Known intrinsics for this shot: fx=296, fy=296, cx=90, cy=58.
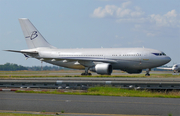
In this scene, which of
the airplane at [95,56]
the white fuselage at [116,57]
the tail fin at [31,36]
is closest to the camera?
the white fuselage at [116,57]

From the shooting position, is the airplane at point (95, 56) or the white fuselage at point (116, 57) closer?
the white fuselage at point (116, 57)

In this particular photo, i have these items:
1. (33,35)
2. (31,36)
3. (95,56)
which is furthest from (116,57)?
(31,36)

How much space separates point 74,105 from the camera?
13.7m

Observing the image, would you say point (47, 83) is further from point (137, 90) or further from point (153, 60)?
point (153, 60)

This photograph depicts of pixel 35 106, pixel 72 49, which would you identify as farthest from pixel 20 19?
pixel 35 106

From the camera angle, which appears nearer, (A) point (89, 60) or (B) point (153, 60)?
(B) point (153, 60)

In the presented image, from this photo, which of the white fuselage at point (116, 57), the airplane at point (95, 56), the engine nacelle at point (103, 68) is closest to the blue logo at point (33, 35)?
the airplane at point (95, 56)

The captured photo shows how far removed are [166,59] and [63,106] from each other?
102 feet

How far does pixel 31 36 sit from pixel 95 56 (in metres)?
13.9

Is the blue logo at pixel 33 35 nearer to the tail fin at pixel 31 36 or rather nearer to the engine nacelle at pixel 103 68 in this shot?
the tail fin at pixel 31 36

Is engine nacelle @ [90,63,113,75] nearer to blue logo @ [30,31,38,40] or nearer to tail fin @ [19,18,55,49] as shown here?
tail fin @ [19,18,55,49]

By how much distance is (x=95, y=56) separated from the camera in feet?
150

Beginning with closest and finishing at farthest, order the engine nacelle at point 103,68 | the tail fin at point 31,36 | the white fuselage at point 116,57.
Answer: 1. the engine nacelle at point 103,68
2. the white fuselage at point 116,57
3. the tail fin at point 31,36

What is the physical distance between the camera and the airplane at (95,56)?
42156mm
